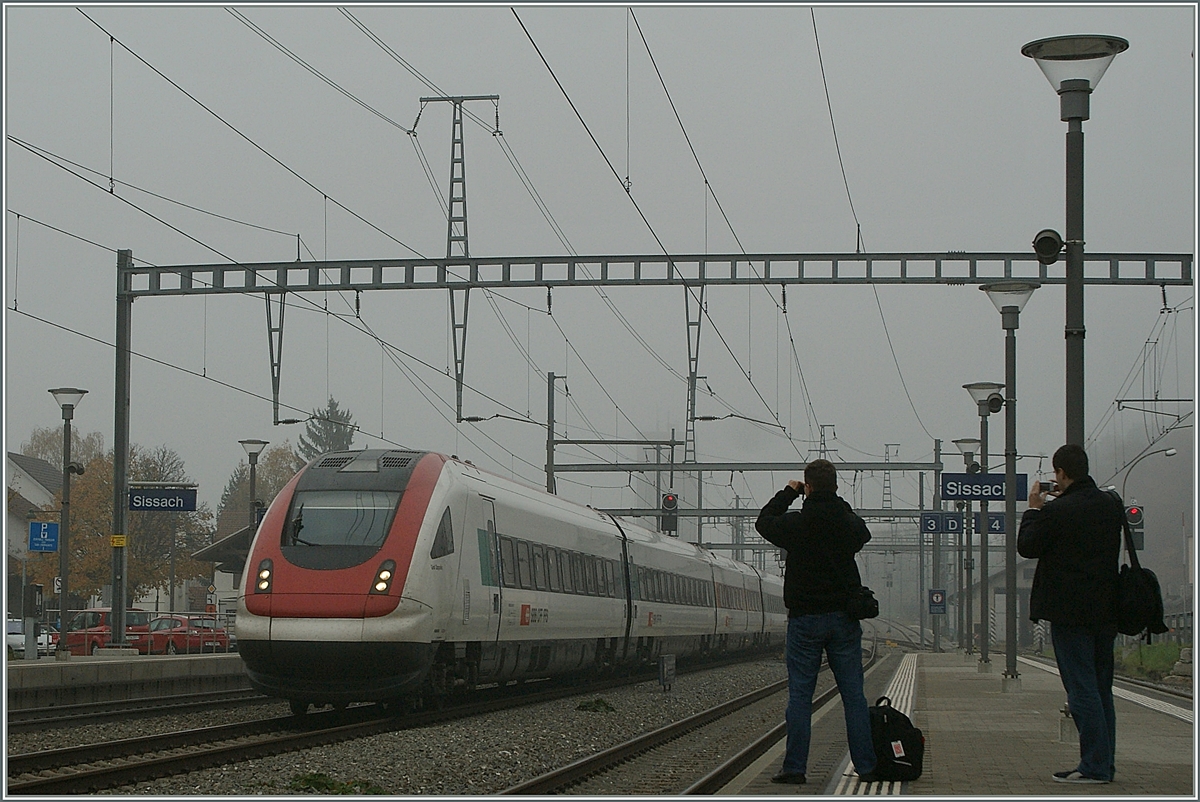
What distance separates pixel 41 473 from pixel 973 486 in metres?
66.0

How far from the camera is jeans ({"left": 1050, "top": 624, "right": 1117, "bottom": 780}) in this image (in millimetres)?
9031

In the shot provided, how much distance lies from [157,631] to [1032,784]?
34237 millimetres

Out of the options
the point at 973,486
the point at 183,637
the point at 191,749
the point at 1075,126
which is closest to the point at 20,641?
the point at 183,637

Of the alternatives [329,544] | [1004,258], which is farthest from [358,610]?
[1004,258]

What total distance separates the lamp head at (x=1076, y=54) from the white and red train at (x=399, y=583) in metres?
7.57

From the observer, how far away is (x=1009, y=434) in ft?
78.9

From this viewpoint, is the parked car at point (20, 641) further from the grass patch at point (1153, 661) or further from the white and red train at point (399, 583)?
the grass patch at point (1153, 661)

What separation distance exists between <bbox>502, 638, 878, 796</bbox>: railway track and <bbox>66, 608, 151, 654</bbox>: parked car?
→ 18049 mm

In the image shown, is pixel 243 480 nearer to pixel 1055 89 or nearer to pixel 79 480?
pixel 79 480

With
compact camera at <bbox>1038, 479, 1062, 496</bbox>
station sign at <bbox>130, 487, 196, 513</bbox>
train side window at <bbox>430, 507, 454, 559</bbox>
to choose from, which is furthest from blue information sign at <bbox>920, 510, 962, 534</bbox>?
compact camera at <bbox>1038, 479, 1062, 496</bbox>

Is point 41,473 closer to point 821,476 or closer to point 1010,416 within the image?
point 1010,416

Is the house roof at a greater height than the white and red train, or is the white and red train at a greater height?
the house roof

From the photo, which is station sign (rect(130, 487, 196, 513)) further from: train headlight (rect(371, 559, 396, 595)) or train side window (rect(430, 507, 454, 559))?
train headlight (rect(371, 559, 396, 595))

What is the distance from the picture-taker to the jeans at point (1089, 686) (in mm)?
9031
